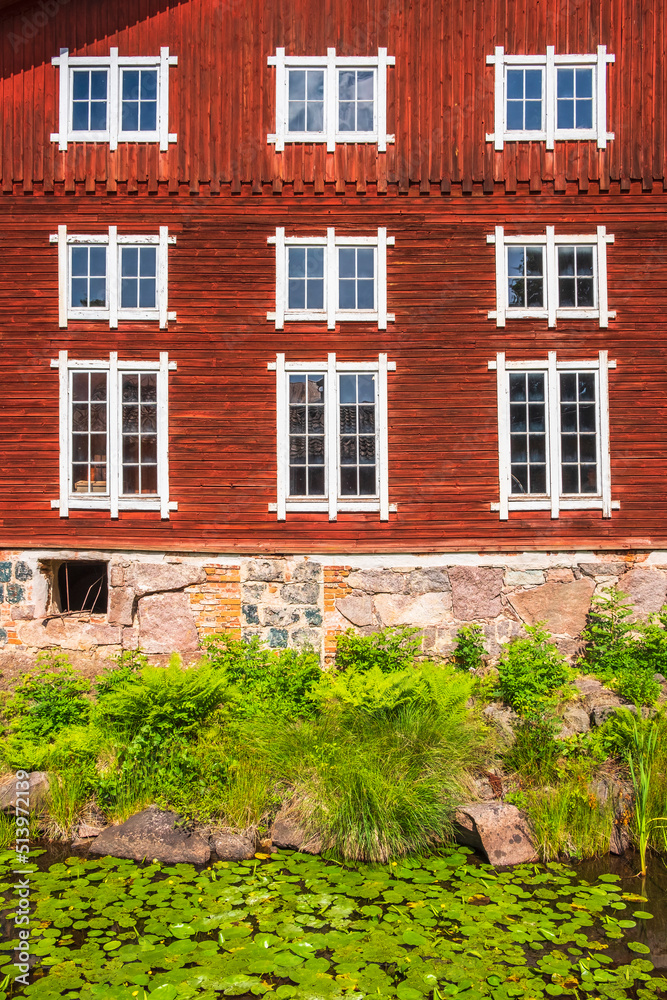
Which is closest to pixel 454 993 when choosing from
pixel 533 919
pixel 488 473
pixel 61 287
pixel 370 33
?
pixel 533 919

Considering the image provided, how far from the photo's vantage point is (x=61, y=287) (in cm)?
994

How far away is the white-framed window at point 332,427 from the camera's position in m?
9.82

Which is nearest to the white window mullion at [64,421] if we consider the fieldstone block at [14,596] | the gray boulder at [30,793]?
the fieldstone block at [14,596]

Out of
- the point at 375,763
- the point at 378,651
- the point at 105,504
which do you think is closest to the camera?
the point at 375,763

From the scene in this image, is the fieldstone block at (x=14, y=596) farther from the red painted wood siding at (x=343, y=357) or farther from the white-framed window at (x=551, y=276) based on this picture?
the white-framed window at (x=551, y=276)

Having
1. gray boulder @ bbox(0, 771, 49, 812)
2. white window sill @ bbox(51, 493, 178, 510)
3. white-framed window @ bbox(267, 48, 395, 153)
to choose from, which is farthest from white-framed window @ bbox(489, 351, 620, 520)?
gray boulder @ bbox(0, 771, 49, 812)

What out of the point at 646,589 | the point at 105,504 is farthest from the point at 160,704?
the point at 646,589

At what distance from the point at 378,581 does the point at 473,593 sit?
1.27 meters

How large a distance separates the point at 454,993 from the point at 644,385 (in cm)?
789

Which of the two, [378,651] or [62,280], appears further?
[62,280]

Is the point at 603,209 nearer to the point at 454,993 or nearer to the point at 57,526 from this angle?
the point at 57,526

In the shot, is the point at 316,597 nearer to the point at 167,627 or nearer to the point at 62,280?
the point at 167,627

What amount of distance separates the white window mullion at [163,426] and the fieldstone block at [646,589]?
6232mm

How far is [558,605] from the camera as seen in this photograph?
969 centimetres
